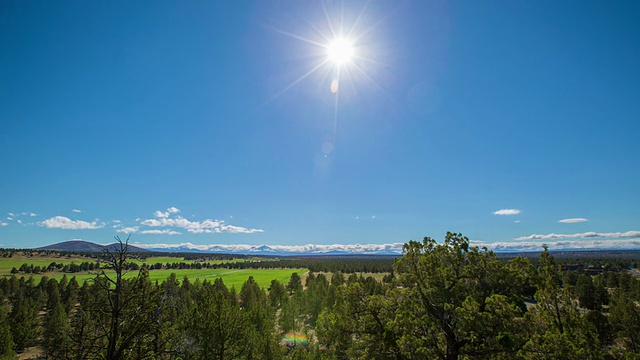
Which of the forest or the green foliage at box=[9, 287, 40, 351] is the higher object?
the forest

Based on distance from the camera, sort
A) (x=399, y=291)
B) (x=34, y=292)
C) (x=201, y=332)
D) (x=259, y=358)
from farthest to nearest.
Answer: (x=34, y=292), (x=259, y=358), (x=201, y=332), (x=399, y=291)

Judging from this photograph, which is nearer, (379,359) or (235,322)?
(379,359)

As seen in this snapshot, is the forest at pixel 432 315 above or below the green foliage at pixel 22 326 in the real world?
above

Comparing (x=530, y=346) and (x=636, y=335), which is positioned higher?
(x=530, y=346)

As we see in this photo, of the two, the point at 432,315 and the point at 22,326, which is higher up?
the point at 432,315

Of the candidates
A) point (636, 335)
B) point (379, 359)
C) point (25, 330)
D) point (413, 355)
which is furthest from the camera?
point (25, 330)

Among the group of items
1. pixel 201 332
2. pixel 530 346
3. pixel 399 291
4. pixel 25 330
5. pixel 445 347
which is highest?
pixel 399 291

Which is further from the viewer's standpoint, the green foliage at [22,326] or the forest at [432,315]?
the green foliage at [22,326]

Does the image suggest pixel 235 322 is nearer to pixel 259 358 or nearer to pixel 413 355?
pixel 259 358

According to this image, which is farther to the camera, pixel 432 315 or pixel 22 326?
pixel 22 326

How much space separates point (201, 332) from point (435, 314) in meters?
18.6

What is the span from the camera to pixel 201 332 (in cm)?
2408

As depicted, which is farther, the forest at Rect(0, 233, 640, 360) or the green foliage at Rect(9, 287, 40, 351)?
the green foliage at Rect(9, 287, 40, 351)

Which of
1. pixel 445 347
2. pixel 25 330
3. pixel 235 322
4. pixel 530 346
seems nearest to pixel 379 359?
pixel 445 347
